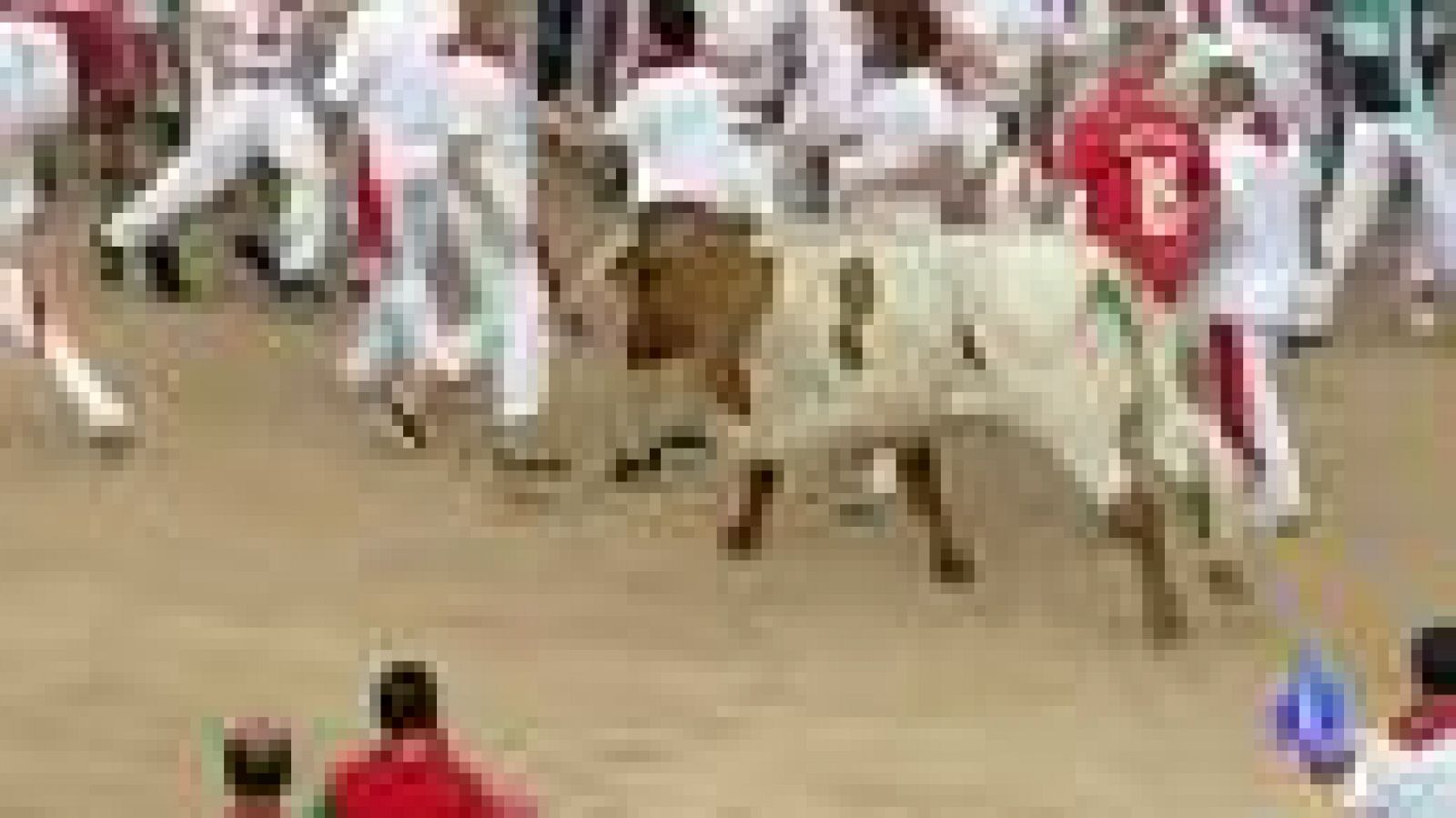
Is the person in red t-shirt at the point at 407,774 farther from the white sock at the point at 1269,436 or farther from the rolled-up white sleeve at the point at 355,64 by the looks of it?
the rolled-up white sleeve at the point at 355,64

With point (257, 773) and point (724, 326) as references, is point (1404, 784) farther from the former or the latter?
point (724, 326)

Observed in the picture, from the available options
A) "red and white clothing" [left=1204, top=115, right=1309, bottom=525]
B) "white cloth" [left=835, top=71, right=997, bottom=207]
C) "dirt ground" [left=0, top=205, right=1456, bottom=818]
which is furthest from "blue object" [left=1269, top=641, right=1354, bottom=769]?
"white cloth" [left=835, top=71, right=997, bottom=207]

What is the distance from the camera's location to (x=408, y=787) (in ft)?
20.6

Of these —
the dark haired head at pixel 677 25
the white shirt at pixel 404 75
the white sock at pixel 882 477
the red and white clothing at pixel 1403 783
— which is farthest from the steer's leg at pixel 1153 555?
the red and white clothing at pixel 1403 783

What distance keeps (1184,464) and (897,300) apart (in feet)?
2.73

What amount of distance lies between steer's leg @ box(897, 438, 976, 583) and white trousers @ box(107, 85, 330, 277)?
285 cm

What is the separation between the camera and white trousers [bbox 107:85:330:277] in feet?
41.6

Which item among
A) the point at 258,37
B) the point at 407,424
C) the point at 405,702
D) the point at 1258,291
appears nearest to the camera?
the point at 405,702

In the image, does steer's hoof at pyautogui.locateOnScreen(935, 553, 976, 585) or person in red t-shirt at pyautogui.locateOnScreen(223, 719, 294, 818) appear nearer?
person in red t-shirt at pyautogui.locateOnScreen(223, 719, 294, 818)

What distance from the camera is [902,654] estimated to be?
32.5 ft

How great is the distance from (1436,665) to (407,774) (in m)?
1.64

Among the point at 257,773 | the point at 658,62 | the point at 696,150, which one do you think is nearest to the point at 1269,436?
the point at 696,150

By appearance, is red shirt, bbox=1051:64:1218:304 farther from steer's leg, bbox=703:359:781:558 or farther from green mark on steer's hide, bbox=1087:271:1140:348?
steer's leg, bbox=703:359:781:558

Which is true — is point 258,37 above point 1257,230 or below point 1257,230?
above
